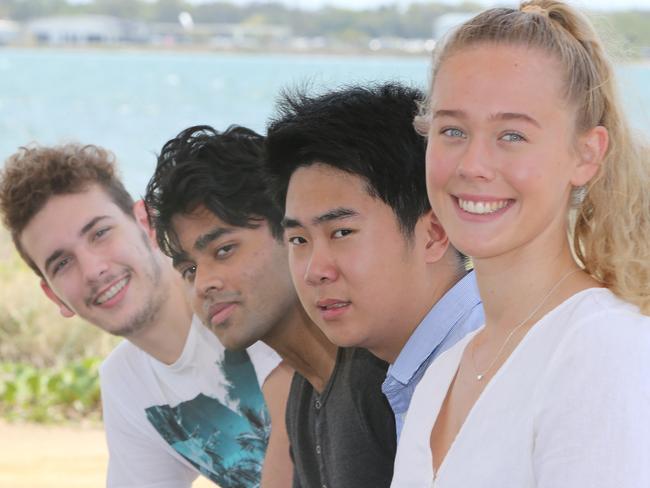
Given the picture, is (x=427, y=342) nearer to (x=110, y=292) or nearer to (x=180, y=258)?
(x=180, y=258)

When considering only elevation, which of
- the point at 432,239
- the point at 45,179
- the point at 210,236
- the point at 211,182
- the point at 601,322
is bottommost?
the point at 601,322

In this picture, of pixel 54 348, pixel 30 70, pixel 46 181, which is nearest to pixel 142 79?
pixel 30 70

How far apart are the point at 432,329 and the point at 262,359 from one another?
0.99 metres

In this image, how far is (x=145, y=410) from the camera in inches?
145

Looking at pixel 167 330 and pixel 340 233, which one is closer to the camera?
pixel 340 233

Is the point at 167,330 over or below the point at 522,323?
over

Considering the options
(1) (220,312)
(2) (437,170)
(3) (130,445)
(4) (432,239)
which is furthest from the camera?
(3) (130,445)

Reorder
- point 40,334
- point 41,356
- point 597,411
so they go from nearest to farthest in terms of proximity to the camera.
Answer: point 597,411 < point 41,356 < point 40,334

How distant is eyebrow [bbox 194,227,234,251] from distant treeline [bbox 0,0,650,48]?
35.4m

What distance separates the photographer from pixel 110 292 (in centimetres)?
358

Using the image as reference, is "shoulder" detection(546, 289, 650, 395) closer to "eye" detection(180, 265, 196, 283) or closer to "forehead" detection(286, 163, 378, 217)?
"forehead" detection(286, 163, 378, 217)

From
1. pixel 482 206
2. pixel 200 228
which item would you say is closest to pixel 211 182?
pixel 200 228

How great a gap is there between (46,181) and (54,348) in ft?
13.4

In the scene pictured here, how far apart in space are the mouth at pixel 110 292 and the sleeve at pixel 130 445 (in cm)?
31
